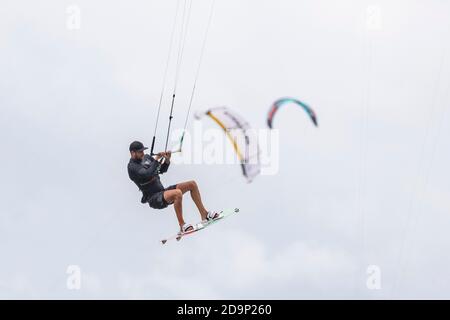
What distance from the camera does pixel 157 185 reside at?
42.8 feet

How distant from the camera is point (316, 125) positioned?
11320mm

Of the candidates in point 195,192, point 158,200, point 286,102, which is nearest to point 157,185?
point 158,200

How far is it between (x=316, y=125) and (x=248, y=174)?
4.64 ft

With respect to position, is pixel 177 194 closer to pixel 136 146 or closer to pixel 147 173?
pixel 147 173

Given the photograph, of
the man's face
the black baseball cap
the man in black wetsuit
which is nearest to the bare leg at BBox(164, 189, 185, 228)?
the man in black wetsuit

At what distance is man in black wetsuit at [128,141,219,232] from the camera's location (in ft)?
41.9

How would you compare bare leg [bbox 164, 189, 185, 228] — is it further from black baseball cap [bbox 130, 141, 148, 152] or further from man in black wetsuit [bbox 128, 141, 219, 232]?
black baseball cap [bbox 130, 141, 148, 152]

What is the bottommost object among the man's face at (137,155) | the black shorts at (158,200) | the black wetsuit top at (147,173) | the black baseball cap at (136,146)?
the black shorts at (158,200)

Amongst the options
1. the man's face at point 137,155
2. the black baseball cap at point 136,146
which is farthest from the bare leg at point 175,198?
the black baseball cap at point 136,146

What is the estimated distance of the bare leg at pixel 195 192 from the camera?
13039mm

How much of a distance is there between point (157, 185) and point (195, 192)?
0.67 meters

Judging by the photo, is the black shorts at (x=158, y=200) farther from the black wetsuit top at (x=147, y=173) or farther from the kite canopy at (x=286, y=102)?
the kite canopy at (x=286, y=102)
